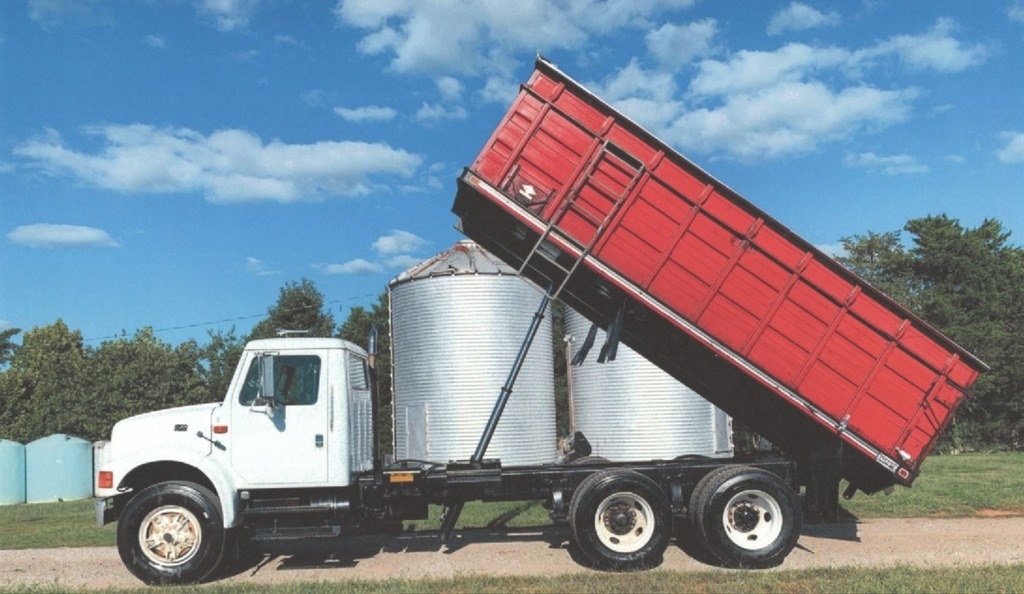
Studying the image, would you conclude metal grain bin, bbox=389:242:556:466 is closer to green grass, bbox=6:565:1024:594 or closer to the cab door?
the cab door

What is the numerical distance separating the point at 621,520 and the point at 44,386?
33430 millimetres

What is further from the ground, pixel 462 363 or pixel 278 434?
pixel 462 363

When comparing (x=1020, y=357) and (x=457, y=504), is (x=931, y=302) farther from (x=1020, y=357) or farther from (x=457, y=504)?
(x=457, y=504)

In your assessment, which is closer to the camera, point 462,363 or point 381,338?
point 462,363

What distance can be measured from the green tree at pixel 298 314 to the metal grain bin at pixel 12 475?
8.13 meters

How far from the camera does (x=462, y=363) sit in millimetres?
19812

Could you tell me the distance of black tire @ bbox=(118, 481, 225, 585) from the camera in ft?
28.8

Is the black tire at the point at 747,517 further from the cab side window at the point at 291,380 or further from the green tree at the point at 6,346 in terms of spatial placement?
the green tree at the point at 6,346

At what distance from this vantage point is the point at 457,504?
9.86 metres

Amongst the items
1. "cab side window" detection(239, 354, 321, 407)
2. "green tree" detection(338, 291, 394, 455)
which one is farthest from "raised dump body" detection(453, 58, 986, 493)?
"green tree" detection(338, 291, 394, 455)

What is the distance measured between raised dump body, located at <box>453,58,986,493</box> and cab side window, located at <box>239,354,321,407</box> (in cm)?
269

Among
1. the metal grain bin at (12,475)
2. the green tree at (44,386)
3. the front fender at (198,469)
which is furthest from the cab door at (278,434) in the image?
the green tree at (44,386)

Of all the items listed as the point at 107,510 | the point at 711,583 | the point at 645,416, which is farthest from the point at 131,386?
the point at 711,583

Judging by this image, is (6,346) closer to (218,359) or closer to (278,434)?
(218,359)
